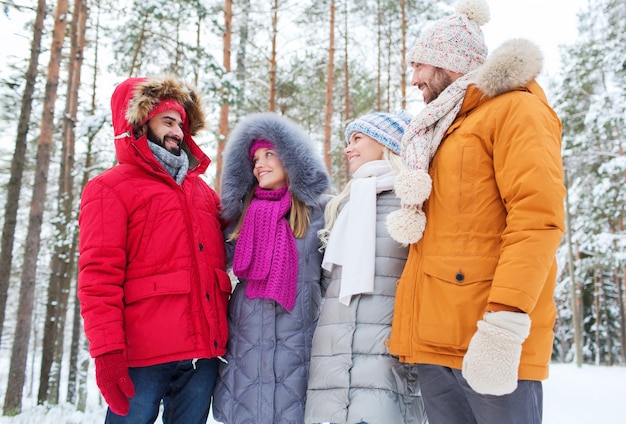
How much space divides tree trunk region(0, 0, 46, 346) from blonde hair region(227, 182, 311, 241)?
244 inches

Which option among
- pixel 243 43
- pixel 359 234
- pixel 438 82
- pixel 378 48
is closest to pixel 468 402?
pixel 359 234

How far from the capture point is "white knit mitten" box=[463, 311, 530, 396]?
1693mm

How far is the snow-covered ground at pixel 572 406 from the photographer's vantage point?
6.70 m

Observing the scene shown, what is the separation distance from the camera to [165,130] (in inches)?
115

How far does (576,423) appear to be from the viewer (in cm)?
714

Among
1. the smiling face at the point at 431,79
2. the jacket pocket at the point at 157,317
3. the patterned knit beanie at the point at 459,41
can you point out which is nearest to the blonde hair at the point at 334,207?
the smiling face at the point at 431,79

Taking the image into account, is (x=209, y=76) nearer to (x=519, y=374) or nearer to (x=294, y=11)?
(x=294, y=11)

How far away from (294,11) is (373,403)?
458 inches

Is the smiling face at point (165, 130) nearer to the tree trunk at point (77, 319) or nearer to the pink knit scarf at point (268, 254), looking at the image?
the pink knit scarf at point (268, 254)

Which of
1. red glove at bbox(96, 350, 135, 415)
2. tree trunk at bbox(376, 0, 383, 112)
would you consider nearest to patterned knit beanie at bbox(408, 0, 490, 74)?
red glove at bbox(96, 350, 135, 415)

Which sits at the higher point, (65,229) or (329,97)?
(329,97)

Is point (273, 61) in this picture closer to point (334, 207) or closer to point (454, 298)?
point (334, 207)

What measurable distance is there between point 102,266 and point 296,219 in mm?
1172

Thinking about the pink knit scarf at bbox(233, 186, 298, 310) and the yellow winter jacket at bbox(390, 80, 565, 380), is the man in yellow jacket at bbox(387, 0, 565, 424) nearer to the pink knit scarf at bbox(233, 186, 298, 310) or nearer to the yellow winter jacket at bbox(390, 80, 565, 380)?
the yellow winter jacket at bbox(390, 80, 565, 380)
